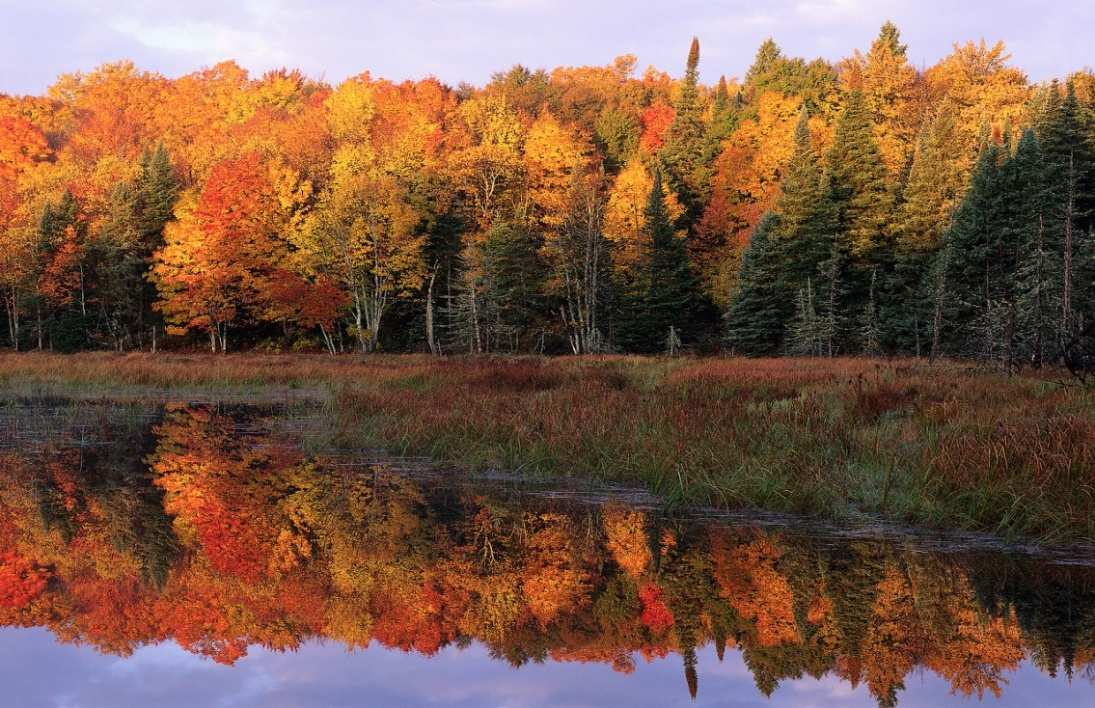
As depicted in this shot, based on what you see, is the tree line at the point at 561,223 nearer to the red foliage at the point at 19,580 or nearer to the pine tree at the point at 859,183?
the pine tree at the point at 859,183

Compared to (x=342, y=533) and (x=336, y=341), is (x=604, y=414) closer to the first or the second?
(x=342, y=533)

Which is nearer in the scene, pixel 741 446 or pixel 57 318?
pixel 741 446

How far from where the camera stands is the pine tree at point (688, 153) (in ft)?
185

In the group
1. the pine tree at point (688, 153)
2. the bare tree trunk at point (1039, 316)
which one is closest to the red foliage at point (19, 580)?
the bare tree trunk at point (1039, 316)

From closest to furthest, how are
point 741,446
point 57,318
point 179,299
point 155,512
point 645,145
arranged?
point 155,512, point 741,446, point 179,299, point 57,318, point 645,145

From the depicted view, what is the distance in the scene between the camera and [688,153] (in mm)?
58094

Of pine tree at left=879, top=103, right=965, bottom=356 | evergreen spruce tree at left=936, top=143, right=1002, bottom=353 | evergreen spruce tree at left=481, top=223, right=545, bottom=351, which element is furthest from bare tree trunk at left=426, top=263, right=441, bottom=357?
evergreen spruce tree at left=936, top=143, right=1002, bottom=353

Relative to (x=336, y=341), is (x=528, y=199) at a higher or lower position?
higher

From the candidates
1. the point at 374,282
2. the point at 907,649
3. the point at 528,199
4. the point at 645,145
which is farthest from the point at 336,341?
the point at 907,649

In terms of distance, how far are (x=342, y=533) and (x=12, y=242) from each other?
51152mm

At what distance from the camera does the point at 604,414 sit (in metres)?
12.8

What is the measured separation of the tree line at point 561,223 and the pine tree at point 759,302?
0.14m

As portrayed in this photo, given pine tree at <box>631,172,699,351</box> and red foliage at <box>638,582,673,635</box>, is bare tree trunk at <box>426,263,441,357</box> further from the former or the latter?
red foliage at <box>638,582,673,635</box>

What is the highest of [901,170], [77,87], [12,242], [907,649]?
[77,87]
